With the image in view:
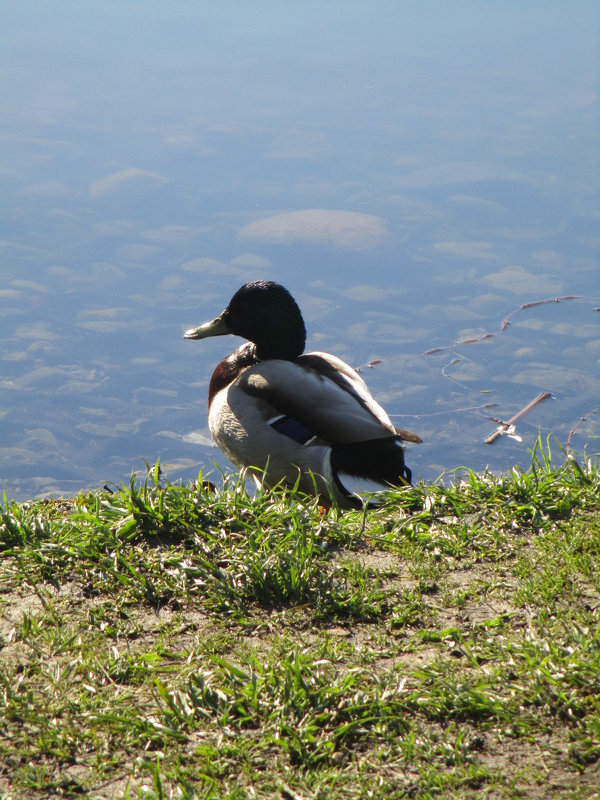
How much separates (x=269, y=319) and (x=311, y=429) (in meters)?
1.05

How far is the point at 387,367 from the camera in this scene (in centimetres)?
1578

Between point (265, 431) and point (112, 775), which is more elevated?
point (265, 431)

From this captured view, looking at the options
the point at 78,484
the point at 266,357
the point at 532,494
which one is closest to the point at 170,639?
the point at 532,494

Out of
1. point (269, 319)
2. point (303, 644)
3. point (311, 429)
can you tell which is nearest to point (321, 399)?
point (311, 429)

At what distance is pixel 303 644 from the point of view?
2.50 m

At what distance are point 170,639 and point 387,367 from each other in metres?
13.4

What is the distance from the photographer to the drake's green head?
5.69 meters

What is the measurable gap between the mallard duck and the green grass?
55.3 inches

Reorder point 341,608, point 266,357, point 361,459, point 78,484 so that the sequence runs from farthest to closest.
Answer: point 78,484
point 266,357
point 361,459
point 341,608

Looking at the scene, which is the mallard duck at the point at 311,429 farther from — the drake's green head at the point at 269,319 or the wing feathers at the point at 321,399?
the drake's green head at the point at 269,319

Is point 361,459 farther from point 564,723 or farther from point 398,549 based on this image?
point 564,723

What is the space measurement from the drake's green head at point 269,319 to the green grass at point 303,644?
235 cm

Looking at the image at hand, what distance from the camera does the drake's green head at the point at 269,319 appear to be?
569 centimetres

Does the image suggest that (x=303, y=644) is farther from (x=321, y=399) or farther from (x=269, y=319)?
(x=269, y=319)
